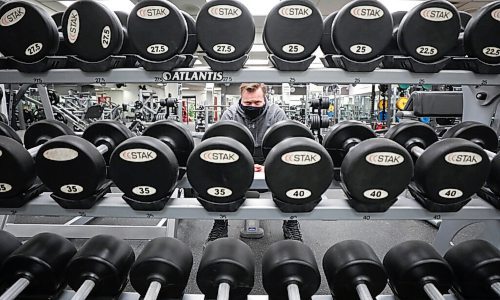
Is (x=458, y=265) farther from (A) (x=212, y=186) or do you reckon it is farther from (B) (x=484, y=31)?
(A) (x=212, y=186)

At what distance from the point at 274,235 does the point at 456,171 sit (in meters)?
1.71

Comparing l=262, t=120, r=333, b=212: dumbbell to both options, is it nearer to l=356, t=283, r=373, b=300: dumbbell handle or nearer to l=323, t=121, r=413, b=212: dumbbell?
l=323, t=121, r=413, b=212: dumbbell

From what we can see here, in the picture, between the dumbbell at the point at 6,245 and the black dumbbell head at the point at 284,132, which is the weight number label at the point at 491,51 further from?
the dumbbell at the point at 6,245

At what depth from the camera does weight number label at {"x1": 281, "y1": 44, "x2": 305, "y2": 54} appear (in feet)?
3.66

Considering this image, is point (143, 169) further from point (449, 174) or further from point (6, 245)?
point (449, 174)

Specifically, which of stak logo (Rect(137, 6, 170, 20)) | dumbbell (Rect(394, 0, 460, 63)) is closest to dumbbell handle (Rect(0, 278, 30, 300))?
stak logo (Rect(137, 6, 170, 20))

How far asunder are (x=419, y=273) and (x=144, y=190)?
1057 mm

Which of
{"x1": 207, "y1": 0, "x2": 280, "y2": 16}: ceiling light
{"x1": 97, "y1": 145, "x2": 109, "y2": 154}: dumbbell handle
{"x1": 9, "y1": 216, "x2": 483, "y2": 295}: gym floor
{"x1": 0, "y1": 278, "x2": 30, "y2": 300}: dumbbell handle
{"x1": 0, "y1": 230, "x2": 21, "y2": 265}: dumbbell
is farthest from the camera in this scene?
{"x1": 207, "y1": 0, "x2": 280, "y2": 16}: ceiling light

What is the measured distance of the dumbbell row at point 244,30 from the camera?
42.4 inches

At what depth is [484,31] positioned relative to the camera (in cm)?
110

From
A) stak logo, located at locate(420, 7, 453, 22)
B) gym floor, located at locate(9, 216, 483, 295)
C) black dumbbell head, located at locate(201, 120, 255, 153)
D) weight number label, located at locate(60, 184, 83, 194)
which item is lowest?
gym floor, located at locate(9, 216, 483, 295)

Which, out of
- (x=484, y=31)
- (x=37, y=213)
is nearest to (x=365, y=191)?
(x=484, y=31)

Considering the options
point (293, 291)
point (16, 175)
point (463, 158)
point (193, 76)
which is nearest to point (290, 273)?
point (293, 291)

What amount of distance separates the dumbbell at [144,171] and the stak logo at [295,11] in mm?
622
